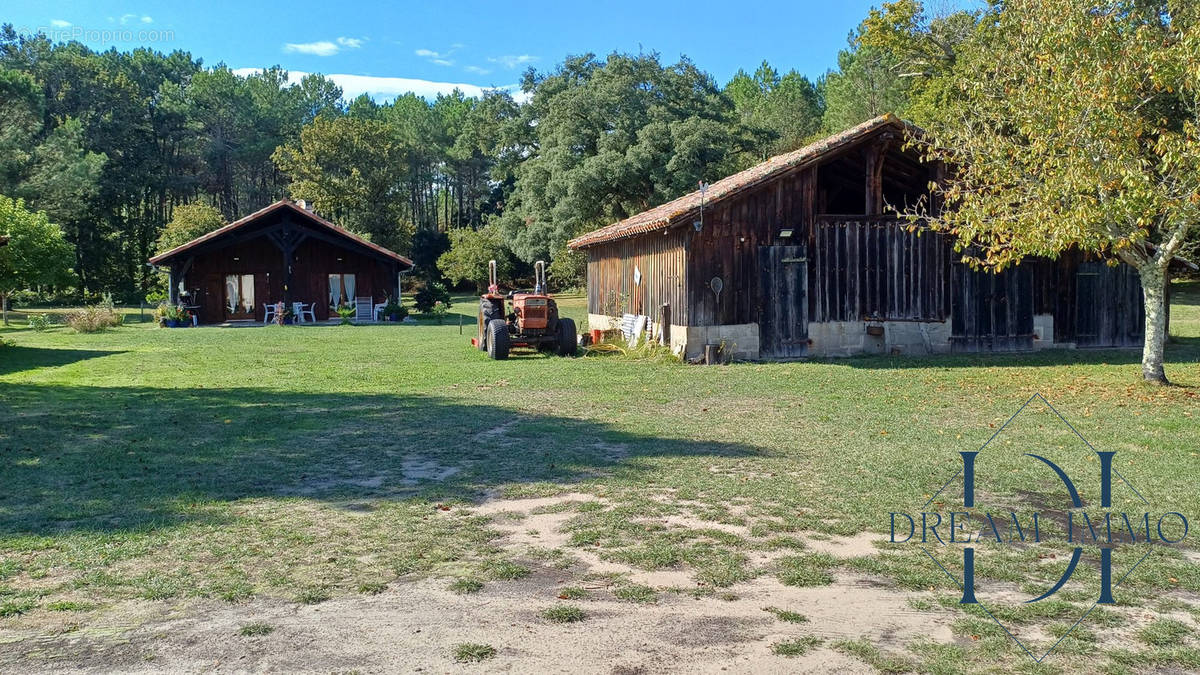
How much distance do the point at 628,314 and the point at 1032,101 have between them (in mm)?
10649

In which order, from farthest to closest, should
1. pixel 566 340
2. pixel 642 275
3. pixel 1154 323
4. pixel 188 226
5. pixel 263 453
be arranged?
pixel 188 226 → pixel 642 275 → pixel 566 340 → pixel 1154 323 → pixel 263 453

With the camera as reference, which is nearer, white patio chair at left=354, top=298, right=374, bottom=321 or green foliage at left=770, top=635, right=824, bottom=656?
green foliage at left=770, top=635, right=824, bottom=656

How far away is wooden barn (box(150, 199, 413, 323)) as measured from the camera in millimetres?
34656

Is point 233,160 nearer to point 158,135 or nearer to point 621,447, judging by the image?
point 158,135

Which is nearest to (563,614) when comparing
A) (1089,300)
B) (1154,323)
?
(1154,323)

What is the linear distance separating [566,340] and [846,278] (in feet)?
19.4

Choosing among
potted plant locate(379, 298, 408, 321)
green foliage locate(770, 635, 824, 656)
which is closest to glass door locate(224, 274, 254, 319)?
potted plant locate(379, 298, 408, 321)

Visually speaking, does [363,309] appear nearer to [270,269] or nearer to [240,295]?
[270,269]

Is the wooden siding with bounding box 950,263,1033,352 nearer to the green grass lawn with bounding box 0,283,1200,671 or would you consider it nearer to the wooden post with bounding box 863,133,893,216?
the wooden post with bounding box 863,133,893,216

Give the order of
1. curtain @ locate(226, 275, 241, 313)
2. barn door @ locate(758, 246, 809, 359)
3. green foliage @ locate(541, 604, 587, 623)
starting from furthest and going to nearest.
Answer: curtain @ locate(226, 275, 241, 313) < barn door @ locate(758, 246, 809, 359) < green foliage @ locate(541, 604, 587, 623)

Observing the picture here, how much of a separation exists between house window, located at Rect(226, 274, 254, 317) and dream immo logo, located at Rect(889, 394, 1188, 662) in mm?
33883

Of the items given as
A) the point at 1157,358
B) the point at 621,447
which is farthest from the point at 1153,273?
the point at 621,447

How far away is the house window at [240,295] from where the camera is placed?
3594 centimetres

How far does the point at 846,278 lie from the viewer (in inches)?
721
